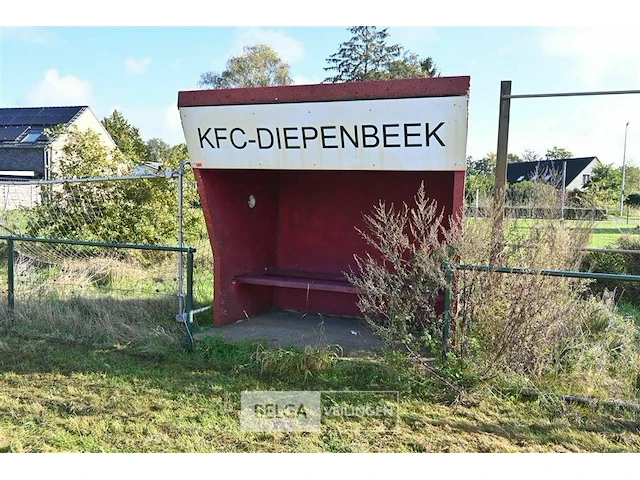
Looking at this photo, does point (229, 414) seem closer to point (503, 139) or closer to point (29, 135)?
point (503, 139)

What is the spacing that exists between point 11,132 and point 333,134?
110 ft

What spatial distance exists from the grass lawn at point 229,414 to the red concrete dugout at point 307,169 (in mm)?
1279

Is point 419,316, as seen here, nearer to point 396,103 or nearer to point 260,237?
point 396,103

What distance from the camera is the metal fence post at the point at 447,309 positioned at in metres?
4.46

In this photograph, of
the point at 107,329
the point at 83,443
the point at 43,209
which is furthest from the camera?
the point at 43,209

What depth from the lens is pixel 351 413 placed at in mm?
4090

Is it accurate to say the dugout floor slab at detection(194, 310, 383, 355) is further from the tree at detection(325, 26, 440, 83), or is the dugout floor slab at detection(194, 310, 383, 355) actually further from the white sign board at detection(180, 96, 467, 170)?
the tree at detection(325, 26, 440, 83)

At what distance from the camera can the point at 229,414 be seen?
4066 millimetres

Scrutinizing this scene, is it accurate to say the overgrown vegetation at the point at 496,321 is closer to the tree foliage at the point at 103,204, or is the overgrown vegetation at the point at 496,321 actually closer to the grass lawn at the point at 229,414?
the grass lawn at the point at 229,414

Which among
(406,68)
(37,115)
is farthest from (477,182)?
(37,115)

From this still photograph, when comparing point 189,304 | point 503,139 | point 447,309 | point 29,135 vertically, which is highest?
point 29,135

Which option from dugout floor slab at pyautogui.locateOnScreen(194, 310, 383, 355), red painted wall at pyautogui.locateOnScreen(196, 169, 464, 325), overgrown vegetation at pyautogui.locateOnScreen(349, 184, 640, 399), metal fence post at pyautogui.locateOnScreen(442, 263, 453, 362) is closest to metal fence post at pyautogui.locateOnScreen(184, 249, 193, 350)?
dugout floor slab at pyautogui.locateOnScreen(194, 310, 383, 355)

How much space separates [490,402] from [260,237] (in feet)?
12.0

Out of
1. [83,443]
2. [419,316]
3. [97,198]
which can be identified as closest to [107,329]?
[83,443]
